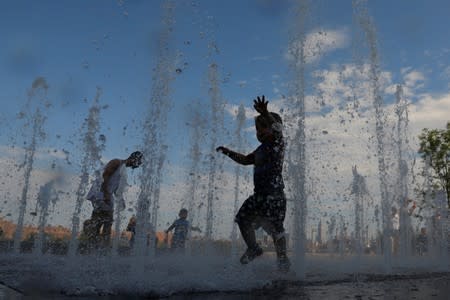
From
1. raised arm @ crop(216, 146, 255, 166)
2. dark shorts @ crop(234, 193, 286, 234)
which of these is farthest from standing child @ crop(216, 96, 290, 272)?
raised arm @ crop(216, 146, 255, 166)

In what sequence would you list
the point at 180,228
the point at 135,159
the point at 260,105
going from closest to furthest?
the point at 260,105, the point at 135,159, the point at 180,228

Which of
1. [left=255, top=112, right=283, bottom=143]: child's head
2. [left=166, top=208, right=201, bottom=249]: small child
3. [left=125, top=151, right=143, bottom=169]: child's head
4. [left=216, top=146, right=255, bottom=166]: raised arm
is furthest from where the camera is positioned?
[left=166, top=208, right=201, bottom=249]: small child

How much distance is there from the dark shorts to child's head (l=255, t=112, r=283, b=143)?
61 cm

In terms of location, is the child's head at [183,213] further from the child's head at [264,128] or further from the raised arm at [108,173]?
the child's head at [264,128]

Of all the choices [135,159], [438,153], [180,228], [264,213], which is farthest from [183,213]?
[438,153]

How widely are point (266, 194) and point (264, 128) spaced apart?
677 millimetres

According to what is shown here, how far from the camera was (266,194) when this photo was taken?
4.04 metres

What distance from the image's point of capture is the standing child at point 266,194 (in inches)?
155

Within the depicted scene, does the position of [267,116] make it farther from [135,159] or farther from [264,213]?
[135,159]

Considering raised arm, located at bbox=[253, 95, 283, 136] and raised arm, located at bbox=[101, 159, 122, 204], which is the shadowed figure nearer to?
raised arm, located at bbox=[101, 159, 122, 204]

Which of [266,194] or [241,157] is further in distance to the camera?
[241,157]

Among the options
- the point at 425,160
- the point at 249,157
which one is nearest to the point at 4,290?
the point at 249,157

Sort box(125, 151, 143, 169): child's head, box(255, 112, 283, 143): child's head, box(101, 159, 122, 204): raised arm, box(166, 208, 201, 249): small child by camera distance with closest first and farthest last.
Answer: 1. box(255, 112, 283, 143): child's head
2. box(125, 151, 143, 169): child's head
3. box(101, 159, 122, 204): raised arm
4. box(166, 208, 201, 249): small child

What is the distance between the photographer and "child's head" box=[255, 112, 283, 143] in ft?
13.5
